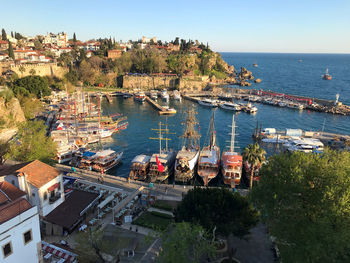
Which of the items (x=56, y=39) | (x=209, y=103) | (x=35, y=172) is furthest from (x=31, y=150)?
(x=56, y=39)

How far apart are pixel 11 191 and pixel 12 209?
3.89m

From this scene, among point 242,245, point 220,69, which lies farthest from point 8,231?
point 220,69

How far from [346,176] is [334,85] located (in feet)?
493

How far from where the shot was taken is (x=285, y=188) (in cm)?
2002

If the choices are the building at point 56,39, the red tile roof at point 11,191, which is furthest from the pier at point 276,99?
the building at point 56,39

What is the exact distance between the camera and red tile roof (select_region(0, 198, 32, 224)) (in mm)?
17719

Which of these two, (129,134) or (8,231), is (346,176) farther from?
(129,134)

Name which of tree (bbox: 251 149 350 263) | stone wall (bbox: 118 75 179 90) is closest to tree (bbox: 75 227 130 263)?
tree (bbox: 251 149 350 263)

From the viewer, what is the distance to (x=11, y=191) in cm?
2169

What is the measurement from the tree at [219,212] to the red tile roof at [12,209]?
11777 mm

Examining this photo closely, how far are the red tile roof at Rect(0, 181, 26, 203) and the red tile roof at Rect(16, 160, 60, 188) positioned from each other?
232cm

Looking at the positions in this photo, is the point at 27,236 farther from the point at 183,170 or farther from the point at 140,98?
the point at 140,98

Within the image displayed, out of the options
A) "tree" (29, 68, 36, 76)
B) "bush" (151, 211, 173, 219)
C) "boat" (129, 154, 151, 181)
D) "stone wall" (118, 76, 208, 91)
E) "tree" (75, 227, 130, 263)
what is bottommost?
"boat" (129, 154, 151, 181)

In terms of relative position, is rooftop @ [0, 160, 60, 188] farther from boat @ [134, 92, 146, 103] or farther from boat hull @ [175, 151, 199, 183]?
boat @ [134, 92, 146, 103]
